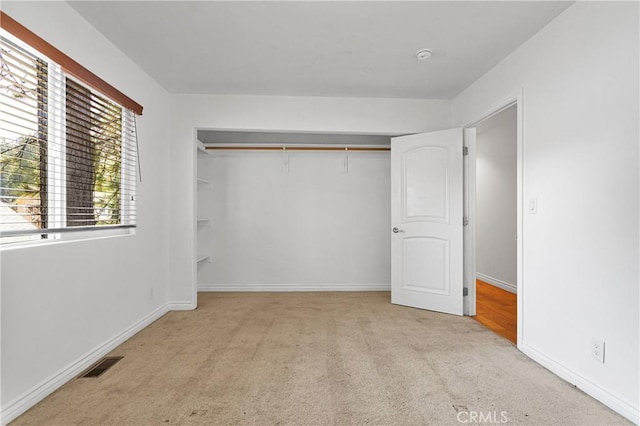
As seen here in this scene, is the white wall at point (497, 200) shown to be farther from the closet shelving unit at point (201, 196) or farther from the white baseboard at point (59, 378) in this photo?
the white baseboard at point (59, 378)

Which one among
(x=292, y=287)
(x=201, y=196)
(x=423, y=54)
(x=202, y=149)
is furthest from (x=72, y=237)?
(x=423, y=54)

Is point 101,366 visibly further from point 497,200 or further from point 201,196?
point 497,200

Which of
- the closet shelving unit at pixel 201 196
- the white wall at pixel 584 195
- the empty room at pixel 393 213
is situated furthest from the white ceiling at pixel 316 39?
the closet shelving unit at pixel 201 196

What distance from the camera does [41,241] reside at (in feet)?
6.81

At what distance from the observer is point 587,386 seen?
6.68ft

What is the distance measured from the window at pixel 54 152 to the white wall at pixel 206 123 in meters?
0.83

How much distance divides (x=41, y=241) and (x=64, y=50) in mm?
1245

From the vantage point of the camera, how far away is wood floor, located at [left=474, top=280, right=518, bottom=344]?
321 centimetres

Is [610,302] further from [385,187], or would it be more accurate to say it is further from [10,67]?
[10,67]

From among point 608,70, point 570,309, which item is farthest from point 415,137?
point 570,309

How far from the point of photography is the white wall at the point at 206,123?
382 centimetres

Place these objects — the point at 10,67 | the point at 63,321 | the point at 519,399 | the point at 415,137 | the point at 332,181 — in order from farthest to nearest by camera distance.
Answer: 1. the point at 332,181
2. the point at 415,137
3. the point at 63,321
4. the point at 519,399
5. the point at 10,67

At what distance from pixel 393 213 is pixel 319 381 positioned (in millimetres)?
2371

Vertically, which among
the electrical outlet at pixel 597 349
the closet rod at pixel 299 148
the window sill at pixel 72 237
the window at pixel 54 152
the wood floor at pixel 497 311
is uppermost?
the closet rod at pixel 299 148
